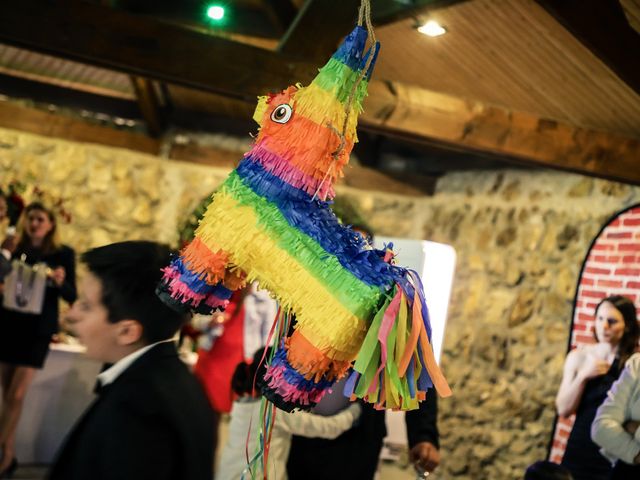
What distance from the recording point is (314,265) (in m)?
1.21

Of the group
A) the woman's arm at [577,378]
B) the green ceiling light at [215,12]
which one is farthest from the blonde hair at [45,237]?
the woman's arm at [577,378]

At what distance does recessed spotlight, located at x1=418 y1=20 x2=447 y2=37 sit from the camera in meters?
4.00

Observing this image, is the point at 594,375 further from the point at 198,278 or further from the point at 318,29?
the point at 198,278

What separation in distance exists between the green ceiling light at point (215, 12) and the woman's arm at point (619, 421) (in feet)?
11.8

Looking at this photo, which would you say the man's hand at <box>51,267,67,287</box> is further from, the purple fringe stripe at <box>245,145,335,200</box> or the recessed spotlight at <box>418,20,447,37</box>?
the purple fringe stripe at <box>245,145,335,200</box>

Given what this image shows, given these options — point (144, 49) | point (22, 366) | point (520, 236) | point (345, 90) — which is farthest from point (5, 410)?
point (345, 90)

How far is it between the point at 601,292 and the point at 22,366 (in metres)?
2.98

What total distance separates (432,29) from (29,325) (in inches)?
97.4

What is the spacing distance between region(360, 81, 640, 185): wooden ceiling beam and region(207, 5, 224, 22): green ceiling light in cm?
220

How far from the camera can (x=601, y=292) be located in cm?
429

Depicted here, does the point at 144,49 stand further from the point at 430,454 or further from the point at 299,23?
the point at 430,454

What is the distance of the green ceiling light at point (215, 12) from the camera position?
5.39 meters

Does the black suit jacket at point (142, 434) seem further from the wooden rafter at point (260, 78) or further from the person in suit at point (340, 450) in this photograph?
the wooden rafter at point (260, 78)

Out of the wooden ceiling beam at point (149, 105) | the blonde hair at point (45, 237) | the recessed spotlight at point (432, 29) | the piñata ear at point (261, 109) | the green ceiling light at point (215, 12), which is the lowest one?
the blonde hair at point (45, 237)
